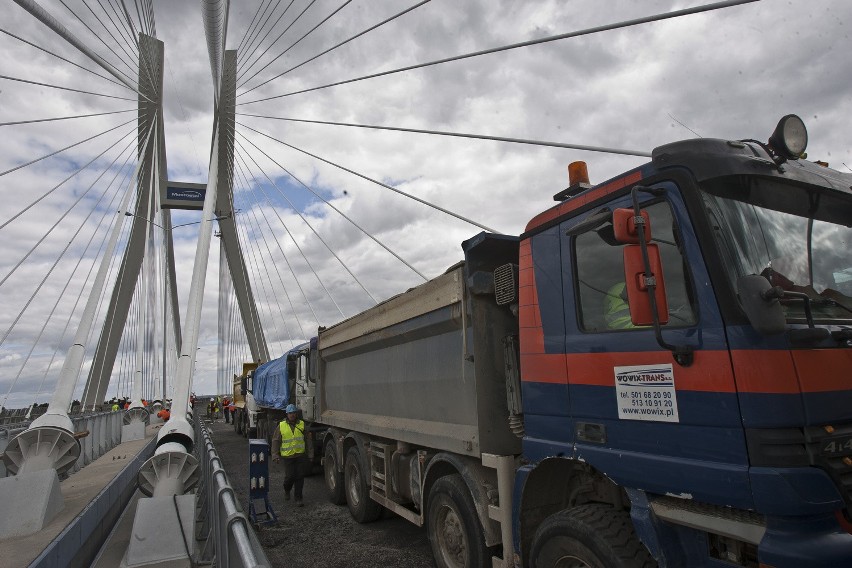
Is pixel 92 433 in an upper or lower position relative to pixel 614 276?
lower

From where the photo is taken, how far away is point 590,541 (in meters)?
2.97

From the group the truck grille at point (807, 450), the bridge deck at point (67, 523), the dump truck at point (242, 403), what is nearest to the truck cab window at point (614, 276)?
the truck grille at point (807, 450)

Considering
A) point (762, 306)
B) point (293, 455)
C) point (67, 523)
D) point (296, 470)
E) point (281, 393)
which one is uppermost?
point (762, 306)

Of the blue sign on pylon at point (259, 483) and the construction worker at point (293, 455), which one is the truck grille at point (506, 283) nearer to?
the blue sign on pylon at point (259, 483)

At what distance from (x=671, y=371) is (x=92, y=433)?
15574mm

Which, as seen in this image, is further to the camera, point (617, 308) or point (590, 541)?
point (617, 308)

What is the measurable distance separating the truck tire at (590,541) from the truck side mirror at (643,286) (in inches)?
46.6

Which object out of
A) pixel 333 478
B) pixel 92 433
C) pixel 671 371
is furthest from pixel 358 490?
pixel 92 433

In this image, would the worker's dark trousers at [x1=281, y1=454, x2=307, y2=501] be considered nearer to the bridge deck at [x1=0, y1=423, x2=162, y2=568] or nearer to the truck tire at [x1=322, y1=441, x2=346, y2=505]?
the truck tire at [x1=322, y1=441, x2=346, y2=505]

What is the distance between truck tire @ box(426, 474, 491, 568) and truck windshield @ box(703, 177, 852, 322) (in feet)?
9.10

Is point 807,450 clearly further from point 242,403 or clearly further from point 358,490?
point 242,403

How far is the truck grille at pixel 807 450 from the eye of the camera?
2.37m

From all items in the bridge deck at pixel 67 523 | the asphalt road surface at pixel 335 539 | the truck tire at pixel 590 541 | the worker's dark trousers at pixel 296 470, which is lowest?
the asphalt road surface at pixel 335 539

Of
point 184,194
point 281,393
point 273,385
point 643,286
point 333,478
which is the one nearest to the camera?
point 643,286
